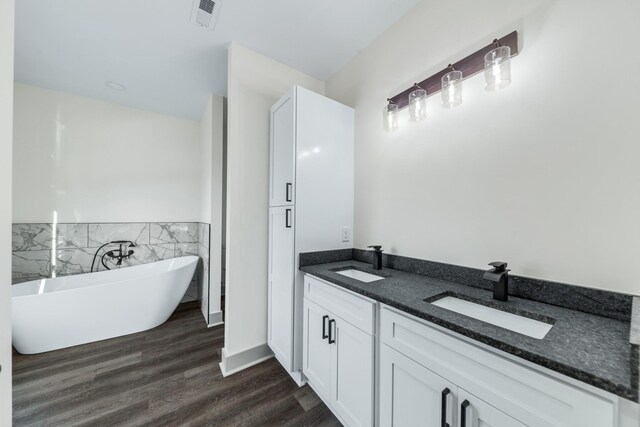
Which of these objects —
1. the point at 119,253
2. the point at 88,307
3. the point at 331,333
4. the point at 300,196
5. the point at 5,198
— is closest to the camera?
the point at 5,198

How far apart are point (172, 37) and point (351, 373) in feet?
9.20

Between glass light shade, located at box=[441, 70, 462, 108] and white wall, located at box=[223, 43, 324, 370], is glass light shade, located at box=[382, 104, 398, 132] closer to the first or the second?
glass light shade, located at box=[441, 70, 462, 108]

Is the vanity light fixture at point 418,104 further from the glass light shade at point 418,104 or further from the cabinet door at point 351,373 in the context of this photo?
the cabinet door at point 351,373

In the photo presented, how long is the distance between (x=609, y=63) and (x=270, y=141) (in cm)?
201

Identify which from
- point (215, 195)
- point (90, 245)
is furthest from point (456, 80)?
point (90, 245)

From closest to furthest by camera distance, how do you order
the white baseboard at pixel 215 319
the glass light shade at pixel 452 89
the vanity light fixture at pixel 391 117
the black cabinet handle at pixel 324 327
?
the glass light shade at pixel 452 89, the black cabinet handle at pixel 324 327, the vanity light fixture at pixel 391 117, the white baseboard at pixel 215 319

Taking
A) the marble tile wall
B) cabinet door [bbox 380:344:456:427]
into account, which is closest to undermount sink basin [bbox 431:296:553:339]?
cabinet door [bbox 380:344:456:427]

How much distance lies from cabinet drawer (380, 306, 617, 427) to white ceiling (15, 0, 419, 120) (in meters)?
2.08

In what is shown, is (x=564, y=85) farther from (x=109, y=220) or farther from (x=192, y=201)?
(x=109, y=220)

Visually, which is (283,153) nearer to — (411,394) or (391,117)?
(391,117)

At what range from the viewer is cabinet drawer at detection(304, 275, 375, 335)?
3.94 ft

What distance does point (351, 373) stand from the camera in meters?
1.29

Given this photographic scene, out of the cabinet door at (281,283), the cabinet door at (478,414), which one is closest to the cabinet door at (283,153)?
the cabinet door at (281,283)

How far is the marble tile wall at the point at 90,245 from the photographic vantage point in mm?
2643
